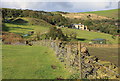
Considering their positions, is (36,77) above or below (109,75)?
below

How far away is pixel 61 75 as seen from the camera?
10492mm

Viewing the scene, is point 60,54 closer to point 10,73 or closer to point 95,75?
point 10,73

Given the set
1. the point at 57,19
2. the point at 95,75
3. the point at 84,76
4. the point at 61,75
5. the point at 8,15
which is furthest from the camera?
the point at 57,19

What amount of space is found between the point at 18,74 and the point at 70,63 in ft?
12.7

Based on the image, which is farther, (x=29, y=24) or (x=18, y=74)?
(x=29, y=24)

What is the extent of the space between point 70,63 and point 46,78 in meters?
2.71

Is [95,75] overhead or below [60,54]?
overhead

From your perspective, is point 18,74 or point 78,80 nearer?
point 78,80

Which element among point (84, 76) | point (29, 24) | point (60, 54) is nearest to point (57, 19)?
point (29, 24)

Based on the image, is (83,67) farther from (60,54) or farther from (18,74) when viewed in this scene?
(60,54)

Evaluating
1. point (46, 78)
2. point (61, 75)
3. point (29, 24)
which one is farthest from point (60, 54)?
point (29, 24)

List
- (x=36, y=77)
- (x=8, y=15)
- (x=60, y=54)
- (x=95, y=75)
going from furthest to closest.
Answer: (x=8, y=15) < (x=60, y=54) < (x=36, y=77) < (x=95, y=75)

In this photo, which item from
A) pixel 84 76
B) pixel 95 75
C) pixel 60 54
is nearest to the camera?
pixel 95 75

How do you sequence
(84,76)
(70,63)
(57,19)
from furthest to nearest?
(57,19)
(70,63)
(84,76)
